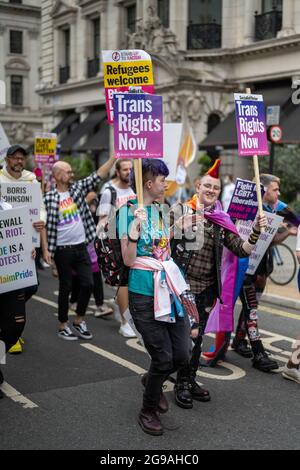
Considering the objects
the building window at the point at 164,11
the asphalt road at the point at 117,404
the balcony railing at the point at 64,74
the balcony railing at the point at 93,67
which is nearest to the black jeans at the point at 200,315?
the asphalt road at the point at 117,404

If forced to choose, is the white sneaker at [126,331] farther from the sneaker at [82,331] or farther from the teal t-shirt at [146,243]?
the teal t-shirt at [146,243]

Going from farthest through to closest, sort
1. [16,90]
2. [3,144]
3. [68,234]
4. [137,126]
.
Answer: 1. [16,90]
2. [3,144]
3. [68,234]
4. [137,126]

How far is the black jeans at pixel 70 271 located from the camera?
6.35 metres

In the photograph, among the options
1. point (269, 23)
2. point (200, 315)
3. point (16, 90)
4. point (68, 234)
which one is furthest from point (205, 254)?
point (16, 90)

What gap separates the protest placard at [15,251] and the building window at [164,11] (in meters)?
22.4

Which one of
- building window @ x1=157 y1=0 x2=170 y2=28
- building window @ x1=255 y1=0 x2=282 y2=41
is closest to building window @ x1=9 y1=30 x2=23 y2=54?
building window @ x1=157 y1=0 x2=170 y2=28

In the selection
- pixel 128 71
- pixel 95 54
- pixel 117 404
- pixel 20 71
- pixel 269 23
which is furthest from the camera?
pixel 20 71

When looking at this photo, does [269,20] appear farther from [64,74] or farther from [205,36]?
[64,74]

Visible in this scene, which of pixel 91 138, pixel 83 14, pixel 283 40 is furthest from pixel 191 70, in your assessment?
pixel 83 14

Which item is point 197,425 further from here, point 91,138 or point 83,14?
point 83,14

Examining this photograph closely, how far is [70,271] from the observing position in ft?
21.0

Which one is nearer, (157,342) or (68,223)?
(157,342)

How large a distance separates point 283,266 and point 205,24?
16.7m

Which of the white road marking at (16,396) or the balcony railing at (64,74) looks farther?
the balcony railing at (64,74)
